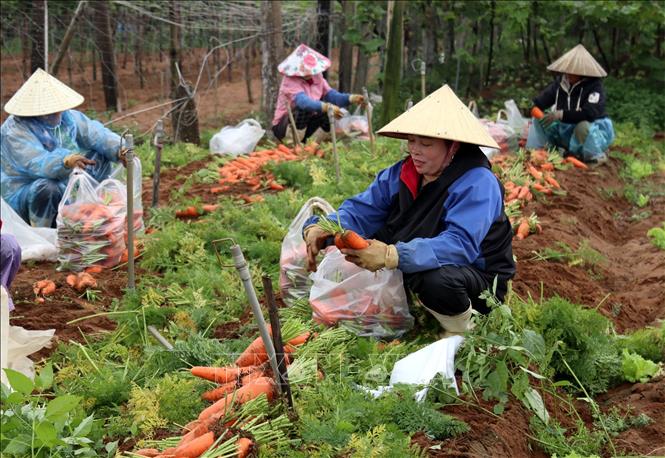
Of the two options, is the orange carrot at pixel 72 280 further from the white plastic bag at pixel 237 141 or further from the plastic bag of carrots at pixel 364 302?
the white plastic bag at pixel 237 141

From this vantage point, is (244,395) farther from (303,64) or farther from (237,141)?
(237,141)

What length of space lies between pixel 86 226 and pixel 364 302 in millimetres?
2527

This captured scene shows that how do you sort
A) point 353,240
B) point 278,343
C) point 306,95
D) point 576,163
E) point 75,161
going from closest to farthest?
1. point 278,343
2. point 353,240
3. point 75,161
4. point 576,163
5. point 306,95

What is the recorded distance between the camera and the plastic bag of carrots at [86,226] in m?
5.63

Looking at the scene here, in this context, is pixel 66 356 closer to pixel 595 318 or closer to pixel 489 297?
pixel 489 297

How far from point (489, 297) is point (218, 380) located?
1315mm

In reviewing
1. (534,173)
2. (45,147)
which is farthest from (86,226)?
(534,173)

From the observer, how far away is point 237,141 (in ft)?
32.5

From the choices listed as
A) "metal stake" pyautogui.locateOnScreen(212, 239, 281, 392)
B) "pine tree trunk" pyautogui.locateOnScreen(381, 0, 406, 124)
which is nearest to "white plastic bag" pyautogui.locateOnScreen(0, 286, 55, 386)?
"metal stake" pyautogui.locateOnScreen(212, 239, 281, 392)

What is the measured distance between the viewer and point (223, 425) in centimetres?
299

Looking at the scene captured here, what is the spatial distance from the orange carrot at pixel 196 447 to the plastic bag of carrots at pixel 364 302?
4.35ft

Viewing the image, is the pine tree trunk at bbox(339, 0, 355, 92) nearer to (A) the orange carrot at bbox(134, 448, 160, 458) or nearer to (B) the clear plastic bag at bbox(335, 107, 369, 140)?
(B) the clear plastic bag at bbox(335, 107, 369, 140)

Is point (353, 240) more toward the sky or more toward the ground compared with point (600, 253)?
more toward the sky

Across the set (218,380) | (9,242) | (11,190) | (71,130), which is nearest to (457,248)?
(218,380)
